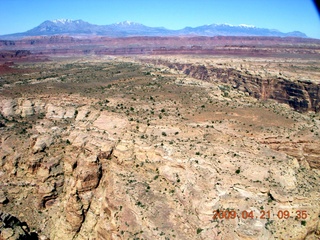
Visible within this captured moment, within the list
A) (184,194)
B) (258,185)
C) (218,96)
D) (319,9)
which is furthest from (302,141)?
(319,9)

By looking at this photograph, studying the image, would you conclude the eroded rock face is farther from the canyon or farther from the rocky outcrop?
the rocky outcrop

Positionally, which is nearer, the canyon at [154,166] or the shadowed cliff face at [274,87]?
the canyon at [154,166]

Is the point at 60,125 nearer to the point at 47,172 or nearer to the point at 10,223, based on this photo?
the point at 47,172
